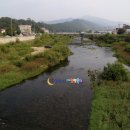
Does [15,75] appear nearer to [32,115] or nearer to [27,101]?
[27,101]

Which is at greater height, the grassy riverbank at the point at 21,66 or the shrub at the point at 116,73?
the shrub at the point at 116,73

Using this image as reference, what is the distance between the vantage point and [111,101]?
18.1m

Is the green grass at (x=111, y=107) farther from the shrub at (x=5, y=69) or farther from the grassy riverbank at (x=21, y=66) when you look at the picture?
the shrub at (x=5, y=69)

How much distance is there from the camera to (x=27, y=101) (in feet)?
61.5

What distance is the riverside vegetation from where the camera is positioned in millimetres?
14336

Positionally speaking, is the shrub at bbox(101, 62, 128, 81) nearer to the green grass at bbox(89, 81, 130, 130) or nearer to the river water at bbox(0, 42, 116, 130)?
the green grass at bbox(89, 81, 130, 130)

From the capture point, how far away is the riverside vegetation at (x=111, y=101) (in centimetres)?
1434

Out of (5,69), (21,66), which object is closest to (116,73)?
(5,69)

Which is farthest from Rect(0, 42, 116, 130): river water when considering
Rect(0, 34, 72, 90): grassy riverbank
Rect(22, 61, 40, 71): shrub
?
Rect(22, 61, 40, 71): shrub

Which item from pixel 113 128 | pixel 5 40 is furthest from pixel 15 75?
pixel 5 40

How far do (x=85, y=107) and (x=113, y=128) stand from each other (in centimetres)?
400

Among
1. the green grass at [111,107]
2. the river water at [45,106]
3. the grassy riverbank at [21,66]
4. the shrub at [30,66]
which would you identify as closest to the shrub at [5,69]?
the grassy riverbank at [21,66]

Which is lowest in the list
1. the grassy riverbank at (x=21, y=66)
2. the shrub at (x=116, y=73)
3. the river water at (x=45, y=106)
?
the river water at (x=45, y=106)

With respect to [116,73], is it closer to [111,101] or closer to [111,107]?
[111,101]
